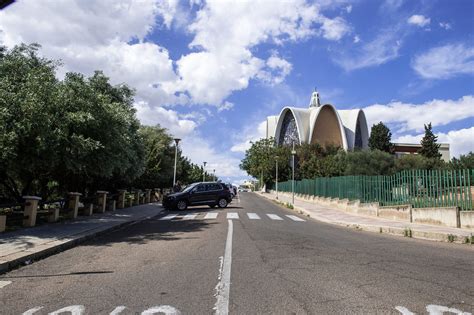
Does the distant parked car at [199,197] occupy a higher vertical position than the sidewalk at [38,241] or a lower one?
higher

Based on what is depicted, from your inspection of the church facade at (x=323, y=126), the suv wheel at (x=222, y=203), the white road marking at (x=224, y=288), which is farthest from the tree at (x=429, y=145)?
the white road marking at (x=224, y=288)

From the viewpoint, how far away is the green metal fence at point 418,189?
47.4ft

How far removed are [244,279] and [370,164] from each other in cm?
3756

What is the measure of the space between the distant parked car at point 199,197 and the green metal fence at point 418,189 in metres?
8.27

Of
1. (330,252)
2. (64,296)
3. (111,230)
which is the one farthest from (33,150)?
(330,252)

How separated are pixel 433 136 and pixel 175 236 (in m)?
60.6

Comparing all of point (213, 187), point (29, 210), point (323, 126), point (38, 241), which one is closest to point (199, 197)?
point (213, 187)

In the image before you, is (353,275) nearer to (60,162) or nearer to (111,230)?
(111,230)

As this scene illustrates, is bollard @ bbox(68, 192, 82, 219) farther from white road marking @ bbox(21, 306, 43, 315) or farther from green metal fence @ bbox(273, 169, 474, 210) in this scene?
green metal fence @ bbox(273, 169, 474, 210)

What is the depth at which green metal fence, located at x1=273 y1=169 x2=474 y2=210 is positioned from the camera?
47.4 feet

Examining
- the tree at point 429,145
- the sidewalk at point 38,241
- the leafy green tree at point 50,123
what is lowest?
the sidewalk at point 38,241

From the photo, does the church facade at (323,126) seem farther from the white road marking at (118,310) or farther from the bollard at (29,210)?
the white road marking at (118,310)

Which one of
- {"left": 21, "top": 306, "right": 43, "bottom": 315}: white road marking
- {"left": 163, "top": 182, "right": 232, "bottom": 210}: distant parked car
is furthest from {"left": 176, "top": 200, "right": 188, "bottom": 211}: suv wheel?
{"left": 21, "top": 306, "right": 43, "bottom": 315}: white road marking

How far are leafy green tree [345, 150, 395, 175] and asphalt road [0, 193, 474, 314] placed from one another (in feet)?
103
